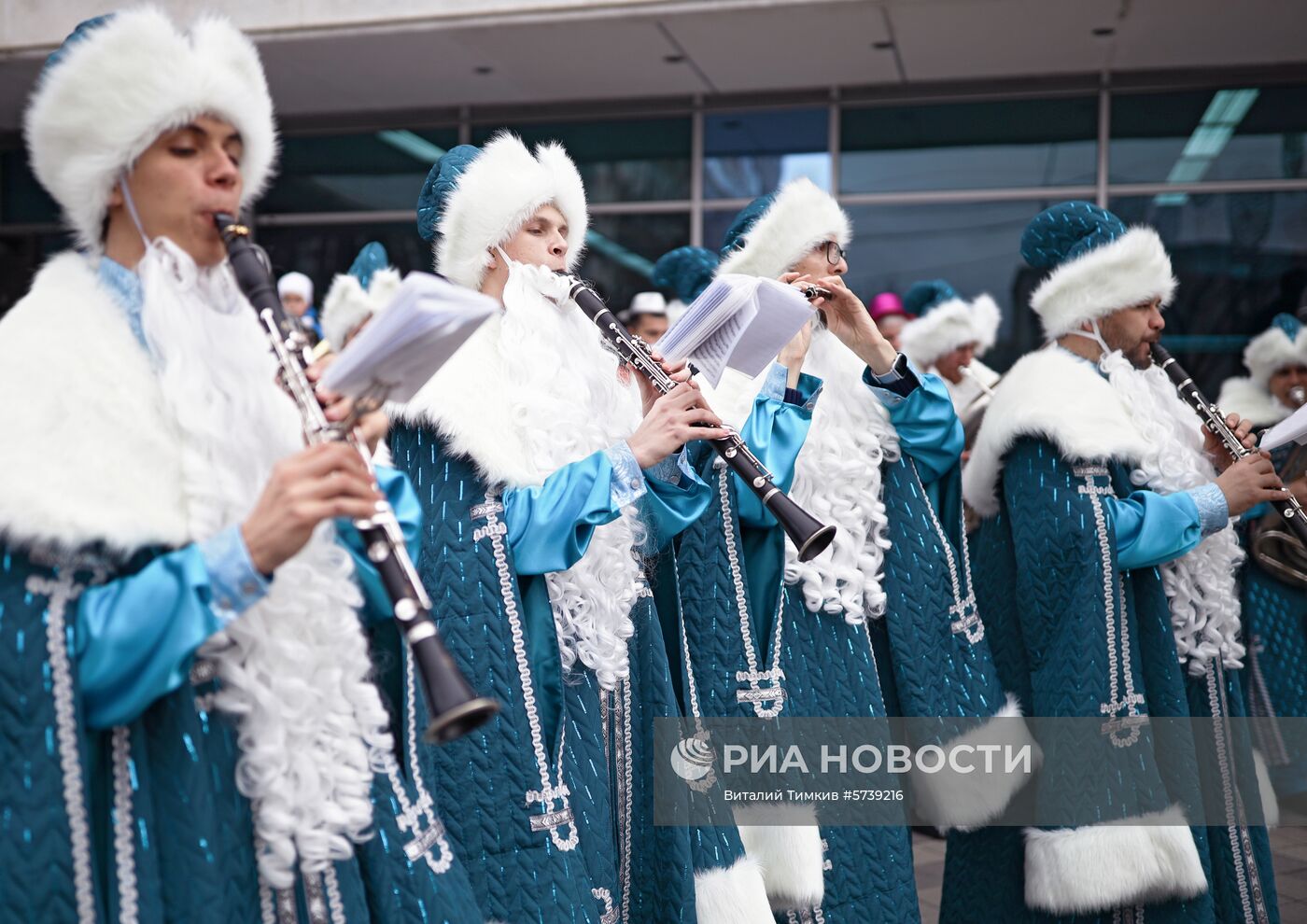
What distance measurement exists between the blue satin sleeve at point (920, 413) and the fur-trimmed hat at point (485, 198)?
1.17 meters

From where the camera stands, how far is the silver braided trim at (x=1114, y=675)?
3.69m

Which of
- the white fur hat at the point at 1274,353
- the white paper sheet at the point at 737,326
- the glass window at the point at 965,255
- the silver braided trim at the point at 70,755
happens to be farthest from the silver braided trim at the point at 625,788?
the glass window at the point at 965,255

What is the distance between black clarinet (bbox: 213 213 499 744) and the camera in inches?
67.5

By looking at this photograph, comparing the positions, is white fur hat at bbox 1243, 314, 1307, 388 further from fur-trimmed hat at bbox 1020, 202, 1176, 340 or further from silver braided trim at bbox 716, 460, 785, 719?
silver braided trim at bbox 716, 460, 785, 719

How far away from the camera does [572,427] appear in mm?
3053

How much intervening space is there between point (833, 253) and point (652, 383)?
1.09 meters

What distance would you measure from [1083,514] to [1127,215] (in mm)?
6452

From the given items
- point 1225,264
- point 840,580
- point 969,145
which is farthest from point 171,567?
point 1225,264

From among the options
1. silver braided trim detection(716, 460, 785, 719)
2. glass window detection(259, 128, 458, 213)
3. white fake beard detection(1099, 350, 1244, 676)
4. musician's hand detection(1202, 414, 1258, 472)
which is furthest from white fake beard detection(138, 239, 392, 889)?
glass window detection(259, 128, 458, 213)

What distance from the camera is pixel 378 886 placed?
2045mm

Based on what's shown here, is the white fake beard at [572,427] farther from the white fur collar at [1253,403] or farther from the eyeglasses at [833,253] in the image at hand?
the white fur collar at [1253,403]

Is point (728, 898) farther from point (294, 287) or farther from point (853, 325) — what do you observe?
point (294, 287)

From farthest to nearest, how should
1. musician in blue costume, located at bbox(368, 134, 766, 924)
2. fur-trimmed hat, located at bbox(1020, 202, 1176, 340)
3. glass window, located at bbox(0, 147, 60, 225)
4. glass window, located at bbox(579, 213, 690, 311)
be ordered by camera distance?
glass window, located at bbox(0, 147, 60, 225), glass window, located at bbox(579, 213, 690, 311), fur-trimmed hat, located at bbox(1020, 202, 1176, 340), musician in blue costume, located at bbox(368, 134, 766, 924)

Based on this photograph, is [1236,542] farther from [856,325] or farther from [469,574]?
[469,574]
